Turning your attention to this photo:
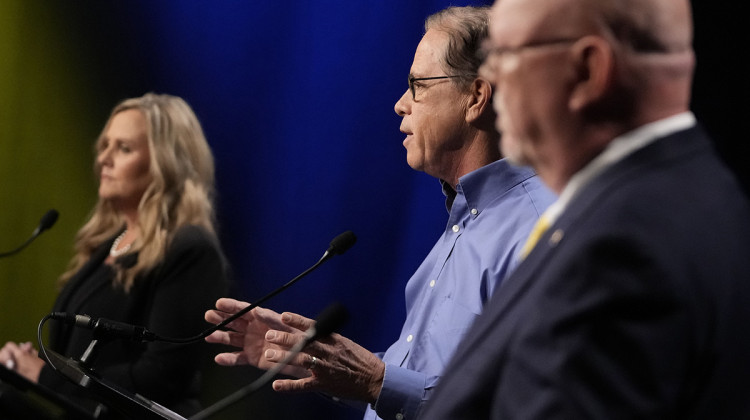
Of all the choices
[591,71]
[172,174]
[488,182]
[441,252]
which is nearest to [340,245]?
[441,252]

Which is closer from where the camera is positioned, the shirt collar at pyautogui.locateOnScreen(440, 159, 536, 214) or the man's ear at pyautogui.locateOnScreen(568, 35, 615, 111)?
the man's ear at pyautogui.locateOnScreen(568, 35, 615, 111)

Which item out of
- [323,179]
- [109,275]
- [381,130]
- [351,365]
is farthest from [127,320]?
[351,365]

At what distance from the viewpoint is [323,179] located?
9.65 ft

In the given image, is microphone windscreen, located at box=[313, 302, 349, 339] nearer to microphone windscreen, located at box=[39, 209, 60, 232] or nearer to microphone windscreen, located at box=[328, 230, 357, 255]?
microphone windscreen, located at box=[328, 230, 357, 255]

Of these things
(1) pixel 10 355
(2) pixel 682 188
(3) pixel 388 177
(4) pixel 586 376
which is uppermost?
(2) pixel 682 188

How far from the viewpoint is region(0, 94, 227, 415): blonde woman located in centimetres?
278

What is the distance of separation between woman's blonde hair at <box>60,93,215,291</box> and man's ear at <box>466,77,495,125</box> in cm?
124

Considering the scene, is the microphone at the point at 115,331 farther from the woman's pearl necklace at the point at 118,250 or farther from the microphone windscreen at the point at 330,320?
the woman's pearl necklace at the point at 118,250

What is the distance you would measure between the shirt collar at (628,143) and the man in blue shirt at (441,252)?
83cm

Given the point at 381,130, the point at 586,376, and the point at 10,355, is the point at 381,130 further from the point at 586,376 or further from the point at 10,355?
the point at 586,376

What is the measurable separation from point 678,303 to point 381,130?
2081 mm

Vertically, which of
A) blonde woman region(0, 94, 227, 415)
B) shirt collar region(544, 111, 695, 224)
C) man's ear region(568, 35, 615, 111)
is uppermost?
man's ear region(568, 35, 615, 111)

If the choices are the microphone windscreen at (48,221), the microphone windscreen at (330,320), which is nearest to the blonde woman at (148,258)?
the microphone windscreen at (48,221)

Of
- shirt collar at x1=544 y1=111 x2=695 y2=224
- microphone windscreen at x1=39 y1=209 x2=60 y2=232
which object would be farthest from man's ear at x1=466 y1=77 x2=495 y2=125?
microphone windscreen at x1=39 y1=209 x2=60 y2=232
